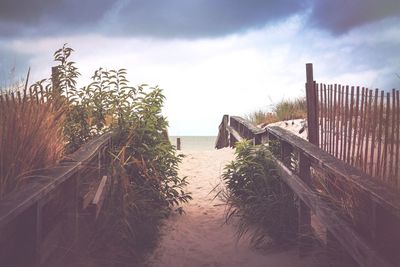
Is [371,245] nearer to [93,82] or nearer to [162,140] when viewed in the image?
[162,140]

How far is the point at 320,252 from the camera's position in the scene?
435 cm

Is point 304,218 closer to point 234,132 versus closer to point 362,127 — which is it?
point 362,127

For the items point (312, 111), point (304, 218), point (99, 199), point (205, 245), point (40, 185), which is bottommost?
point (205, 245)

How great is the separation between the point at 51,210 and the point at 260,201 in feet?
8.25

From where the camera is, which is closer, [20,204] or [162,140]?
[20,204]

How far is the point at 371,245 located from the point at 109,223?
2.41 metres

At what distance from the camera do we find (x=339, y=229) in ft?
11.8

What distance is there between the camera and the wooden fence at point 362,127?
4875 mm

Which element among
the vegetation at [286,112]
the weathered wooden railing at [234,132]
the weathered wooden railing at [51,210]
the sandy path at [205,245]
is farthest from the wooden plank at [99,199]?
the vegetation at [286,112]

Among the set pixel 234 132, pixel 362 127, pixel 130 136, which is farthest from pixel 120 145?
pixel 234 132

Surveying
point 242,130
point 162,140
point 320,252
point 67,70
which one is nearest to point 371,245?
point 320,252

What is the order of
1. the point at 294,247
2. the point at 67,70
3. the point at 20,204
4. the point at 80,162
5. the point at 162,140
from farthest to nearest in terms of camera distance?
the point at 162,140 < the point at 67,70 < the point at 294,247 < the point at 80,162 < the point at 20,204

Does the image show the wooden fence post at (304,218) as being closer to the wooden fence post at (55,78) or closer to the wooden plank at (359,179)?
the wooden plank at (359,179)

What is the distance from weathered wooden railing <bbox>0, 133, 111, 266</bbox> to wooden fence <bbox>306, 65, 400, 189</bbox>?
266 centimetres
